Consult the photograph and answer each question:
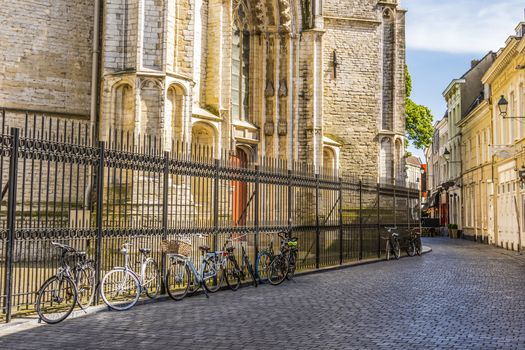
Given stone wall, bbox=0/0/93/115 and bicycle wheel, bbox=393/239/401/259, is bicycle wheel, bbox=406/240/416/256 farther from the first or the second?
stone wall, bbox=0/0/93/115

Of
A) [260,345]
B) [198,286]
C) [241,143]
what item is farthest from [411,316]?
[241,143]

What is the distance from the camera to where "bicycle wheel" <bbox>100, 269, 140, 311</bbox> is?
31.6 ft

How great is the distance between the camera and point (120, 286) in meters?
9.73

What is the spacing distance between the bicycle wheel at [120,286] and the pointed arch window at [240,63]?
41.0 ft

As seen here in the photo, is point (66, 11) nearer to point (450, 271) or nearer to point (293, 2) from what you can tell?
point (293, 2)

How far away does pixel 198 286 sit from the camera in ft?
37.4

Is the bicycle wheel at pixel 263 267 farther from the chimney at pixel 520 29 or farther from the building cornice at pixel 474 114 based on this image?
the building cornice at pixel 474 114

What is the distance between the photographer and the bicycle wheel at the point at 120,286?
31.6ft

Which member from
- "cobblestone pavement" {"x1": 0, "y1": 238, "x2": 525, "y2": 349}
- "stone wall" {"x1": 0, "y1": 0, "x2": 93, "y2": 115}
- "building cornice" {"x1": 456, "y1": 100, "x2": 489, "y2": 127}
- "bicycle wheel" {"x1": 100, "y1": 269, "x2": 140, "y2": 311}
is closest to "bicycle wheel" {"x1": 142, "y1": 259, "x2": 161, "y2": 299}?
"cobblestone pavement" {"x1": 0, "y1": 238, "x2": 525, "y2": 349}

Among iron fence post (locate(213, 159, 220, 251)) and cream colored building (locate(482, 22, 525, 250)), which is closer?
iron fence post (locate(213, 159, 220, 251))

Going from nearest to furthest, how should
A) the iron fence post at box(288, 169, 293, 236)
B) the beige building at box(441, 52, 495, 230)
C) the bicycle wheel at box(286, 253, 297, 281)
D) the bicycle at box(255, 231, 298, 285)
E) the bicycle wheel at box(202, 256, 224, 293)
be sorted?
1. the bicycle wheel at box(202, 256, 224, 293)
2. the bicycle at box(255, 231, 298, 285)
3. the bicycle wheel at box(286, 253, 297, 281)
4. the iron fence post at box(288, 169, 293, 236)
5. the beige building at box(441, 52, 495, 230)

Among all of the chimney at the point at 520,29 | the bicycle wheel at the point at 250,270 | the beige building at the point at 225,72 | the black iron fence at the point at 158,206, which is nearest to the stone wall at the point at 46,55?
the beige building at the point at 225,72

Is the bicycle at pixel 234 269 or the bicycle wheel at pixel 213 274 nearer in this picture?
the bicycle wheel at pixel 213 274

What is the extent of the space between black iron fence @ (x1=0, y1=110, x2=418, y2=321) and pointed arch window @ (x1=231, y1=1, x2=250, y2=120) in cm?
523
